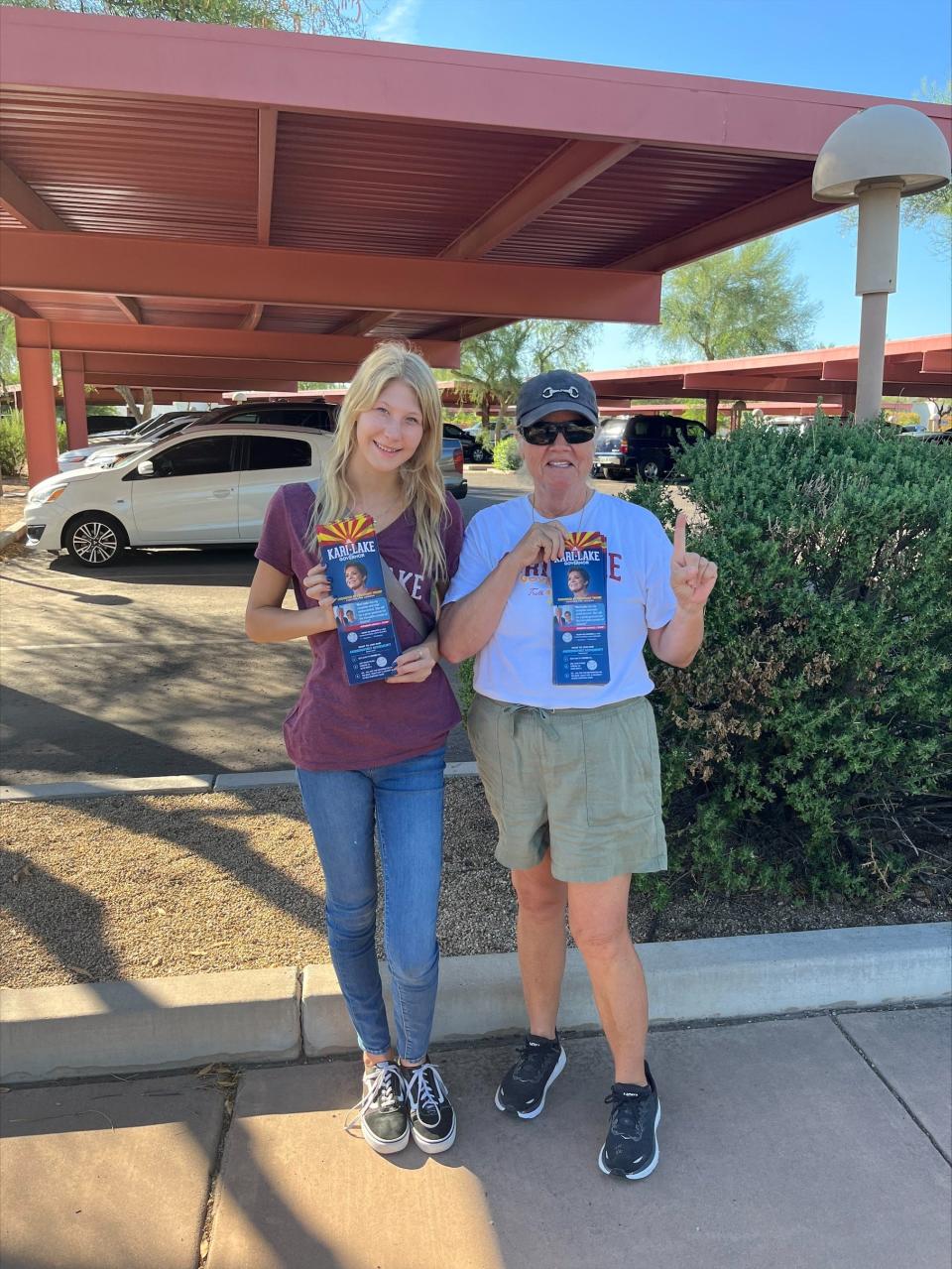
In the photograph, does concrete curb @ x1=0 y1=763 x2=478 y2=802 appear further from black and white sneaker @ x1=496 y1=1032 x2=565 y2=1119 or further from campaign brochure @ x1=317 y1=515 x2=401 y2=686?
campaign brochure @ x1=317 y1=515 x2=401 y2=686

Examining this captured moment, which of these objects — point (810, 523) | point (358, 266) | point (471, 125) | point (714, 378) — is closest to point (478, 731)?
point (810, 523)

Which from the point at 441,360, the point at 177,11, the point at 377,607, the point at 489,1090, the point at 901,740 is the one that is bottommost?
the point at 489,1090

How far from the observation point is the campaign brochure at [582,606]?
2207 millimetres

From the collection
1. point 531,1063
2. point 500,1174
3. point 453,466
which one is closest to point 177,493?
point 453,466

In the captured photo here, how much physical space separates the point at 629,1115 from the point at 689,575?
4.44 feet

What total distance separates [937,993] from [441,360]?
15.9 m

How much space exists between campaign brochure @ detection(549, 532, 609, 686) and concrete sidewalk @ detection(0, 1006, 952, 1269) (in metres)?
1.27

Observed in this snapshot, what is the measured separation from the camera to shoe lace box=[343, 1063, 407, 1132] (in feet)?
8.21

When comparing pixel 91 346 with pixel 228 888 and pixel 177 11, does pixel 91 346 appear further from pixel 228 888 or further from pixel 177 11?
pixel 228 888

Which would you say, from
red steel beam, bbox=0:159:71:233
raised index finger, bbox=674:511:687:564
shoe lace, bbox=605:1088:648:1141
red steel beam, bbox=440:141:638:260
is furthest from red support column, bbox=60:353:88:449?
shoe lace, bbox=605:1088:648:1141

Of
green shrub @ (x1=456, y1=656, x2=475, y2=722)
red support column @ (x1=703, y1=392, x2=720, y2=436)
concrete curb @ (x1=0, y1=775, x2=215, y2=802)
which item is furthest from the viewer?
red support column @ (x1=703, y1=392, x2=720, y2=436)

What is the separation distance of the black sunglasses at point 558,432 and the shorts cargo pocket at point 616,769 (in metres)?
0.65

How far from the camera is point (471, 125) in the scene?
572cm

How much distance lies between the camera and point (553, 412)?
2.23 metres
